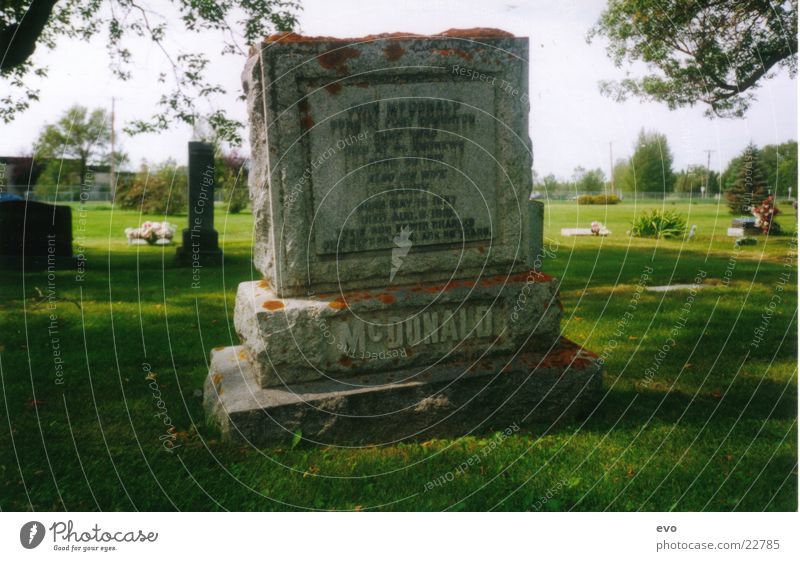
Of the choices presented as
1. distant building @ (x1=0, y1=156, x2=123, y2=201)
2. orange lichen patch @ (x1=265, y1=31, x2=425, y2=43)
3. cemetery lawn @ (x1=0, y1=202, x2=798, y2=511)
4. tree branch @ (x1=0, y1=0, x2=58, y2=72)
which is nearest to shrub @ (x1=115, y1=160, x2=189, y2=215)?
distant building @ (x1=0, y1=156, x2=123, y2=201)

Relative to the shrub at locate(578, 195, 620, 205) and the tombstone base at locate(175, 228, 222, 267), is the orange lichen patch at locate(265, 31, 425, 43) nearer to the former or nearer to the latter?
the tombstone base at locate(175, 228, 222, 267)

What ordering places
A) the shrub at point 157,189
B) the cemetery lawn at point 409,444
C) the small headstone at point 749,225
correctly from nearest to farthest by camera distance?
the cemetery lawn at point 409,444, the shrub at point 157,189, the small headstone at point 749,225

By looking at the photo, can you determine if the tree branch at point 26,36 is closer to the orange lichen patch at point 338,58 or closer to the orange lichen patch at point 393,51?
the orange lichen patch at point 338,58

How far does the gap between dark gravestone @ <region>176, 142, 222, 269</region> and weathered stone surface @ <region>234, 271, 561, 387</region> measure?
5.62 metres

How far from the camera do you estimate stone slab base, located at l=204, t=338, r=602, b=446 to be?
149 inches

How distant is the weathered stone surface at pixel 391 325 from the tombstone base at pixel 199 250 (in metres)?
5.59

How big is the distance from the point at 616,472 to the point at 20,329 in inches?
211

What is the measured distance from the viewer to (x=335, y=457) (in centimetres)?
375

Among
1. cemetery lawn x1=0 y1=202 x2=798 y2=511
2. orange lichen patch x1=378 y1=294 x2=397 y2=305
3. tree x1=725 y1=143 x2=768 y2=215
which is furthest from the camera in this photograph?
tree x1=725 y1=143 x2=768 y2=215

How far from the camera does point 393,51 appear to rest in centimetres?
390

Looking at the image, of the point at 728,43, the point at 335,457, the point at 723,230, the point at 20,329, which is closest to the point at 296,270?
the point at 335,457

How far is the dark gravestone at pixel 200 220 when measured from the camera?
955 centimetres

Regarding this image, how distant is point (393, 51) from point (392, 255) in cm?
122

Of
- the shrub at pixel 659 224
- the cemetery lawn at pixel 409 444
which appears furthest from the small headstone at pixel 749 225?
the cemetery lawn at pixel 409 444
